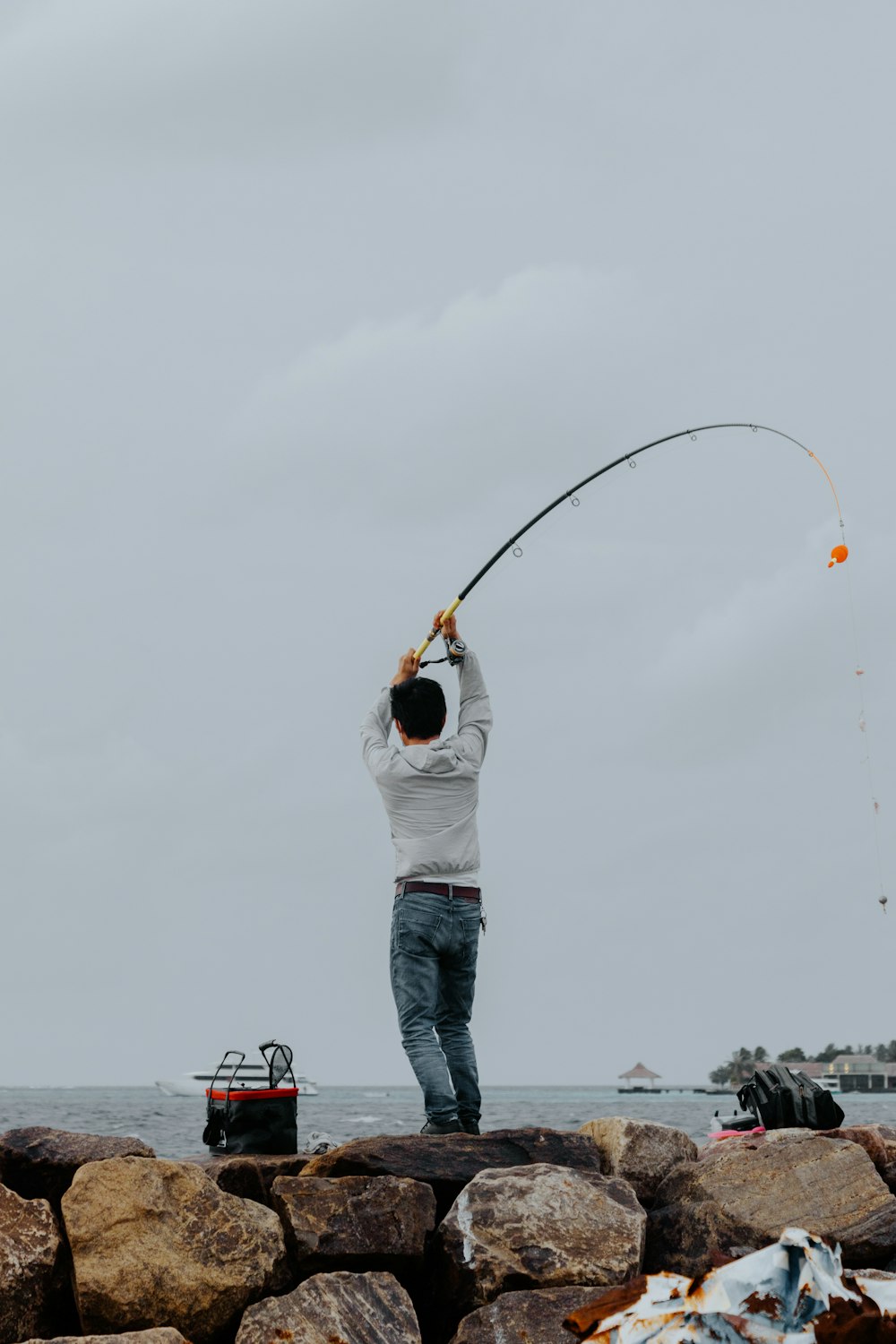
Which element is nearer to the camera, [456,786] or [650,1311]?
[650,1311]

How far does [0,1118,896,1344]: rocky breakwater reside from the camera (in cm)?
501

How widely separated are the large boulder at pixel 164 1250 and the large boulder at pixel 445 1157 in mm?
481

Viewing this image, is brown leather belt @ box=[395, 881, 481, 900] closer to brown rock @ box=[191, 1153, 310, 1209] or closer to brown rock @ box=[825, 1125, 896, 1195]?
brown rock @ box=[191, 1153, 310, 1209]

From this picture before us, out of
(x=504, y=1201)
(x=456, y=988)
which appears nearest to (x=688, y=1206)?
(x=504, y=1201)

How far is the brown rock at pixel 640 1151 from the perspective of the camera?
6441 millimetres

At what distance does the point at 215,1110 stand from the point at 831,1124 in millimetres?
3443

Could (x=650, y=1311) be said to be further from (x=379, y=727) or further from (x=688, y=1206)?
(x=379, y=727)

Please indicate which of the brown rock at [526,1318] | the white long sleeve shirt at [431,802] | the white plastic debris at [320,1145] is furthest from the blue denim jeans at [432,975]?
the brown rock at [526,1318]

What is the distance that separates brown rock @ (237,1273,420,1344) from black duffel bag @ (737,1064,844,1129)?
10.9 feet

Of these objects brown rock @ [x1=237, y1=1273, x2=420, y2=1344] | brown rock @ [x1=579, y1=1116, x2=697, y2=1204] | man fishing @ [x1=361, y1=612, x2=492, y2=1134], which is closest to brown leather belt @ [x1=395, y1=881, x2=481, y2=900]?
man fishing @ [x1=361, y1=612, x2=492, y2=1134]

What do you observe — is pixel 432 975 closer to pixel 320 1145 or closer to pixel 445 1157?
pixel 445 1157

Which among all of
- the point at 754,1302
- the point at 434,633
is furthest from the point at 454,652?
the point at 754,1302

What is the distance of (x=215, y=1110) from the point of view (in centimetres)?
683

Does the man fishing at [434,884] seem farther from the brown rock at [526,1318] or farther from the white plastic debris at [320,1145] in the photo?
the brown rock at [526,1318]
